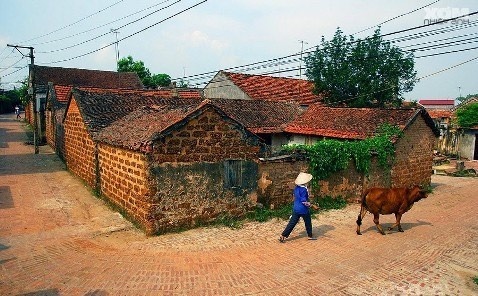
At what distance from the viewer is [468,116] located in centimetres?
2614

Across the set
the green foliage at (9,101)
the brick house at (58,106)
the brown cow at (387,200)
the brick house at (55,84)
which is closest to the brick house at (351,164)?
the brown cow at (387,200)

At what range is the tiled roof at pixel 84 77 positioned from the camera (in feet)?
116

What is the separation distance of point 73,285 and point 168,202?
3041 millimetres

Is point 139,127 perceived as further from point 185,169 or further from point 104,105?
point 104,105

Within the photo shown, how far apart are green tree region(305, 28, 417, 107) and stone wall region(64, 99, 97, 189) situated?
1575cm

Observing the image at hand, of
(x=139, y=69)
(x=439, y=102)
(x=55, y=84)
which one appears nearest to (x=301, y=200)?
(x=55, y=84)

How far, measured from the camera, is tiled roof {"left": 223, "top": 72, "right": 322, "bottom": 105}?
26609 mm

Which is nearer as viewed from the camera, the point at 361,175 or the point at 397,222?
the point at 397,222

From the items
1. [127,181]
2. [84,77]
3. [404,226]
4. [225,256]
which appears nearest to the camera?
[225,256]

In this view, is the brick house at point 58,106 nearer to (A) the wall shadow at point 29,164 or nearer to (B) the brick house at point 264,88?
(A) the wall shadow at point 29,164

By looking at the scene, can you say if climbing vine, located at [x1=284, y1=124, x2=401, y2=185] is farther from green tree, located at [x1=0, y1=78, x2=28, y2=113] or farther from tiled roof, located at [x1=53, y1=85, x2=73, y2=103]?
green tree, located at [x1=0, y1=78, x2=28, y2=113]

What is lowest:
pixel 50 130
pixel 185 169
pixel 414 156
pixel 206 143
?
pixel 414 156

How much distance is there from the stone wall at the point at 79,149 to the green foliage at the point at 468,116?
27327 millimetres

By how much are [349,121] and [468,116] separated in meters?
15.8
